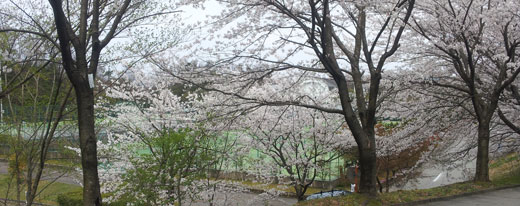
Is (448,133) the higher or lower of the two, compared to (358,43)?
lower

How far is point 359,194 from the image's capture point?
9.08 meters

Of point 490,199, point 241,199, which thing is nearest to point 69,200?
point 241,199

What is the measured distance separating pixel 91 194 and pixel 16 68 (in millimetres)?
4778

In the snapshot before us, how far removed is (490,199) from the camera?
32.3 ft

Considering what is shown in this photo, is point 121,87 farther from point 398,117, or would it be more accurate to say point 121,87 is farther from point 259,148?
point 398,117

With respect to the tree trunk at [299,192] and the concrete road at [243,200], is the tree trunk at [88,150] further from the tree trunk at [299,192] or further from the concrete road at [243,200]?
the tree trunk at [299,192]

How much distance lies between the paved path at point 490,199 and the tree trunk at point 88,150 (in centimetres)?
683

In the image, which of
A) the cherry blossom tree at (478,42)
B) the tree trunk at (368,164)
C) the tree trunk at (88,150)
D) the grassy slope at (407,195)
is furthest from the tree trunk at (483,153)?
the tree trunk at (88,150)

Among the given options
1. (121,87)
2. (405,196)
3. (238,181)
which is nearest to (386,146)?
(405,196)

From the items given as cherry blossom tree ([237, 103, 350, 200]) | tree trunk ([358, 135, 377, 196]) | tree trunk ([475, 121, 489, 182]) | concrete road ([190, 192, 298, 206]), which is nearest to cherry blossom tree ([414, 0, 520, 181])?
tree trunk ([475, 121, 489, 182])

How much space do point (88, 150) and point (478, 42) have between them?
9.81 metres

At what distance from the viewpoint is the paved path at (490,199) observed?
9262mm

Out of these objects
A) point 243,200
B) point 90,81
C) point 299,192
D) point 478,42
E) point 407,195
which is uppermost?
point 478,42

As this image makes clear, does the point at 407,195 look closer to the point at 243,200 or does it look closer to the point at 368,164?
the point at 368,164
